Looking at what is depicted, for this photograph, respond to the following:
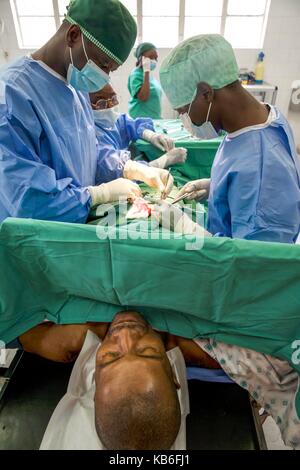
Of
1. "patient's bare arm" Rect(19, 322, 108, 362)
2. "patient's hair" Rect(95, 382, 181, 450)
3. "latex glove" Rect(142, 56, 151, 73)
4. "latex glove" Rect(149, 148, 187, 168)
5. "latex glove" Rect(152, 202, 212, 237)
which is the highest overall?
"latex glove" Rect(142, 56, 151, 73)

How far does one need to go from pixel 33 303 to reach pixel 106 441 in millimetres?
541

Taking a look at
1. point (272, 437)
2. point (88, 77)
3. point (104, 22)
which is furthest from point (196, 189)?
point (272, 437)

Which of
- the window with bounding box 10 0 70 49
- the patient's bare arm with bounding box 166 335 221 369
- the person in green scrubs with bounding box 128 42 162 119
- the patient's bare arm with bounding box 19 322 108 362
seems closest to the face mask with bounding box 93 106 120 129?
the person in green scrubs with bounding box 128 42 162 119

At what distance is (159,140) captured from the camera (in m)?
2.41

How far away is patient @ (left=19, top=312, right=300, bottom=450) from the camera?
76cm

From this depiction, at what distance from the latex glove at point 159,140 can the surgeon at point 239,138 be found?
3.93ft

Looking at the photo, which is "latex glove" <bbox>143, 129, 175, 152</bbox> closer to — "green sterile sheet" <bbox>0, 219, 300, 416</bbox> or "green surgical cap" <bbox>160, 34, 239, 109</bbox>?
"green surgical cap" <bbox>160, 34, 239, 109</bbox>

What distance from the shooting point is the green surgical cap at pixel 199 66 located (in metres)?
1.06

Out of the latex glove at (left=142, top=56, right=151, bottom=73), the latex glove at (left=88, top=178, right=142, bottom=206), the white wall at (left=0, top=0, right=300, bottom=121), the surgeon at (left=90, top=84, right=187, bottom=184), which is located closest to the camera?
the latex glove at (left=88, top=178, right=142, bottom=206)

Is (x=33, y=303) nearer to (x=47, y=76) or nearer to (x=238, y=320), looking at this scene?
(x=238, y=320)

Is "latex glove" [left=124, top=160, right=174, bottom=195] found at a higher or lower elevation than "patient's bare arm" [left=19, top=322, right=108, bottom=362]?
higher

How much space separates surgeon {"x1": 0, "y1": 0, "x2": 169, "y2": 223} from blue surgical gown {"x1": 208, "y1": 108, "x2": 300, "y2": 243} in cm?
66

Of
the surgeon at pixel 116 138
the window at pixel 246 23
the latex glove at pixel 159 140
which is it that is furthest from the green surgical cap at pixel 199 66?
the window at pixel 246 23
